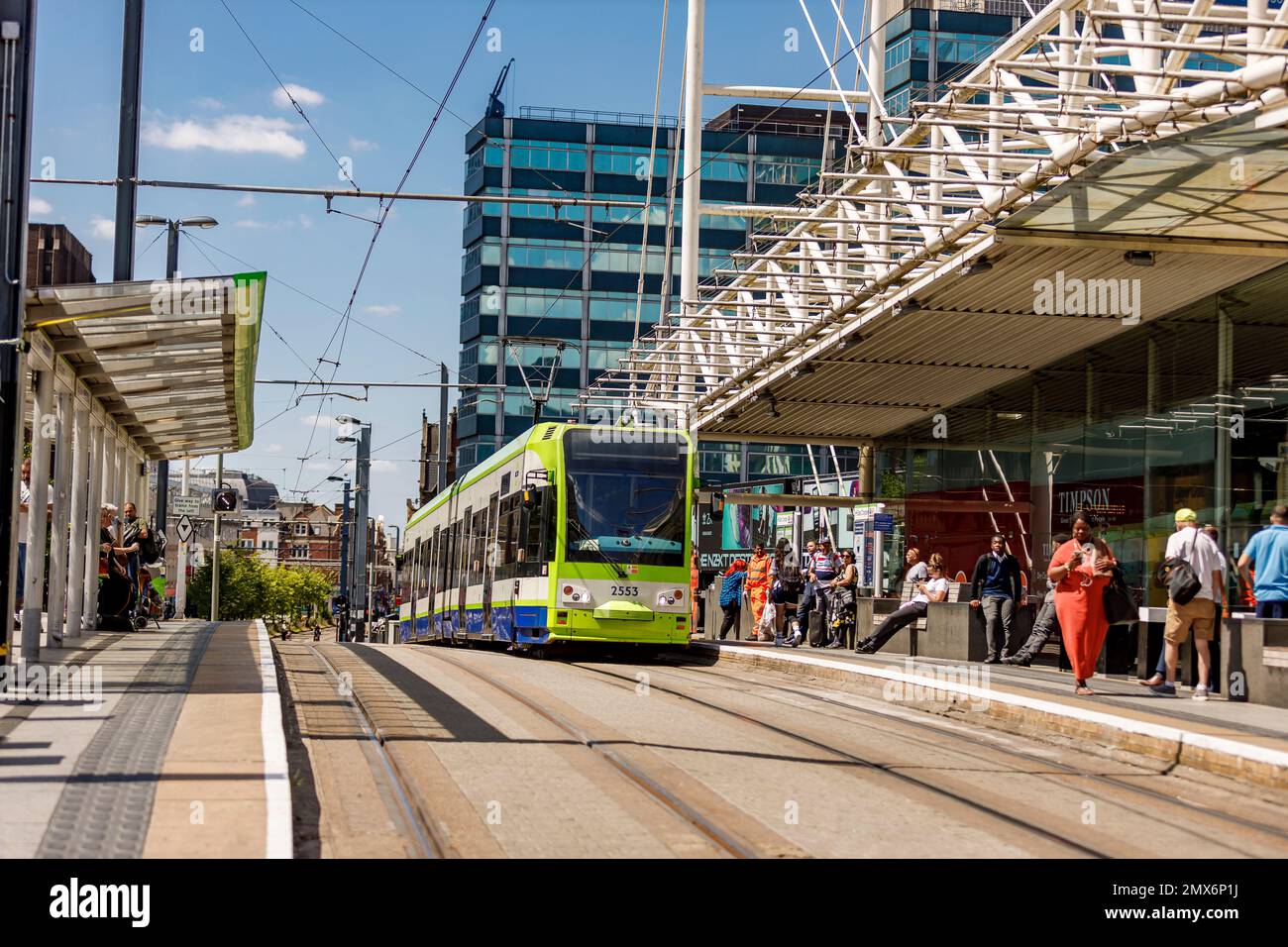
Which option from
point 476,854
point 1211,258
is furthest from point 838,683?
point 476,854

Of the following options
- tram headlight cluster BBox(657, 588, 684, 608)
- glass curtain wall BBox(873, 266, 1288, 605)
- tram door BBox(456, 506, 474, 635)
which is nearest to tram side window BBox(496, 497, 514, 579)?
tram headlight cluster BBox(657, 588, 684, 608)

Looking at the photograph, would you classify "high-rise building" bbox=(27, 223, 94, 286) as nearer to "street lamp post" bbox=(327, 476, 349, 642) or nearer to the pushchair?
"street lamp post" bbox=(327, 476, 349, 642)

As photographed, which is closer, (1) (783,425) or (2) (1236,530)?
(2) (1236,530)

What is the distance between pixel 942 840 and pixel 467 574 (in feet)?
68.2

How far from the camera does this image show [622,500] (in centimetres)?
2195

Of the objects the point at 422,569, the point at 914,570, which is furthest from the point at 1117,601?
the point at 422,569

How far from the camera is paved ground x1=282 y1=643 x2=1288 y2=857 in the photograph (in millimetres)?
7484

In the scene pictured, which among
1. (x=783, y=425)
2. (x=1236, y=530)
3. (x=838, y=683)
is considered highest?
(x=783, y=425)

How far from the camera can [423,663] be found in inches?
748

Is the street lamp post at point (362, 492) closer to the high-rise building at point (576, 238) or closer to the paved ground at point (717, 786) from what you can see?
the high-rise building at point (576, 238)

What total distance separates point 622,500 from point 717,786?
42.3ft

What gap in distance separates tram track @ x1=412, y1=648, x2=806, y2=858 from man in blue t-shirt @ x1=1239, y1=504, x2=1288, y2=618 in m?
7.00

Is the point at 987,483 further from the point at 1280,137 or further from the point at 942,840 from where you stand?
the point at 942,840

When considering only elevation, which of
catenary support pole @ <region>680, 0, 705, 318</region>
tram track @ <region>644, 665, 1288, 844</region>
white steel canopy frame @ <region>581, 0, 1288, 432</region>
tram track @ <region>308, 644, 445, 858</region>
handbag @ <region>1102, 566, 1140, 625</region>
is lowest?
tram track @ <region>644, 665, 1288, 844</region>
